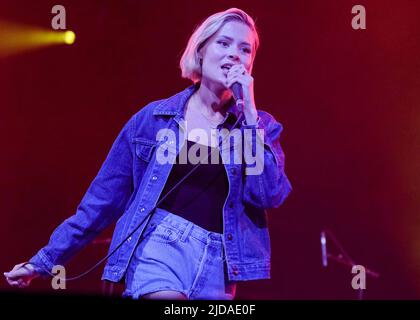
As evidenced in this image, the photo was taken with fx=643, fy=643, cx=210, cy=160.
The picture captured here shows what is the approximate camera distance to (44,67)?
14.8ft

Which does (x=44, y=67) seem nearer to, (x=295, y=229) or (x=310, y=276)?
(x=295, y=229)

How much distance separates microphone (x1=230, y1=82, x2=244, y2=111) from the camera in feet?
8.14

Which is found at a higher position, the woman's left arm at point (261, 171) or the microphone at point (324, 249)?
the woman's left arm at point (261, 171)

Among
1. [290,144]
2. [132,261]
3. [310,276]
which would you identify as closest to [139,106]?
[290,144]

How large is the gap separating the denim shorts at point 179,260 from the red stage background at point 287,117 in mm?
2072

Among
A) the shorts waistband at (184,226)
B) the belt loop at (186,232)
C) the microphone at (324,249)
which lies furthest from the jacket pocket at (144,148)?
the microphone at (324,249)

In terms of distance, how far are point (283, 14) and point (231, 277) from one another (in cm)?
248

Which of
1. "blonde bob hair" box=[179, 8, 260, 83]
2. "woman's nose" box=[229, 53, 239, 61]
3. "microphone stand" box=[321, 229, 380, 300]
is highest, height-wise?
"blonde bob hair" box=[179, 8, 260, 83]

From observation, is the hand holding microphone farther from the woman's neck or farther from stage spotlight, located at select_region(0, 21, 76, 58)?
stage spotlight, located at select_region(0, 21, 76, 58)

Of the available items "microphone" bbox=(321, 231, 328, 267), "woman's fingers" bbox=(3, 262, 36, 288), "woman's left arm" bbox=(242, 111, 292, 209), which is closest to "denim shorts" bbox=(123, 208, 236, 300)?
"woman's left arm" bbox=(242, 111, 292, 209)

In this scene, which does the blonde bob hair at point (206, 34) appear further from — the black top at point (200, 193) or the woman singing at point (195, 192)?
the black top at point (200, 193)

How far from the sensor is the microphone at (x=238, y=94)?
248 centimetres

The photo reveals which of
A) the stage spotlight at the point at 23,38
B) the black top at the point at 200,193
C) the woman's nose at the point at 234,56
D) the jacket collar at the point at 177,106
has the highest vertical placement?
the stage spotlight at the point at 23,38

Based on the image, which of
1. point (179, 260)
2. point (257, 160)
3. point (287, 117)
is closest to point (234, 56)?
point (257, 160)
